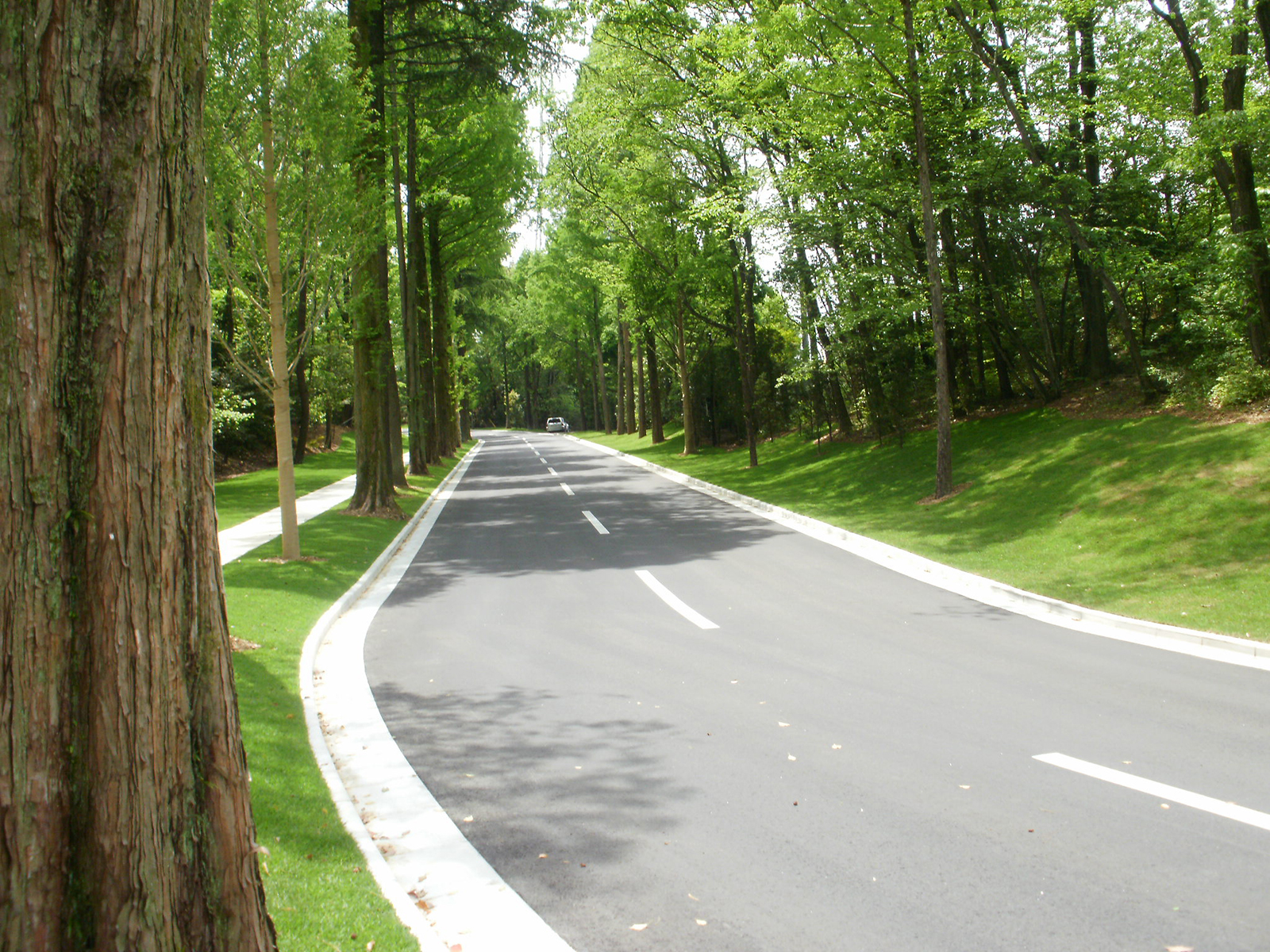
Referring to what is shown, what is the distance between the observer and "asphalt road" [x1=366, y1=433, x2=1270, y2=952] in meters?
3.97

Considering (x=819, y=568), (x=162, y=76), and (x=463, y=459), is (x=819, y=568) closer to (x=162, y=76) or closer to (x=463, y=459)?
(x=162, y=76)

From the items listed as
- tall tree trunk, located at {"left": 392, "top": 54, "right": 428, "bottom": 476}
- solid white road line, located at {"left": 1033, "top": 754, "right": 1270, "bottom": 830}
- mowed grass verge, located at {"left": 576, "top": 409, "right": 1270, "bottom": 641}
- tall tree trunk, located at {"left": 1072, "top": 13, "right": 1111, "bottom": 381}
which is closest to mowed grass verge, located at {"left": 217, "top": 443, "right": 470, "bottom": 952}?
solid white road line, located at {"left": 1033, "top": 754, "right": 1270, "bottom": 830}

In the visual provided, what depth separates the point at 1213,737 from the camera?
596 centimetres

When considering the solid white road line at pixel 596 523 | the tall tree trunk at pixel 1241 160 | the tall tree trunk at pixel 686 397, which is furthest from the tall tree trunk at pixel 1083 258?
the tall tree trunk at pixel 686 397

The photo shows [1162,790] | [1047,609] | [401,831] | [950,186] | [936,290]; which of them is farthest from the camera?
[950,186]

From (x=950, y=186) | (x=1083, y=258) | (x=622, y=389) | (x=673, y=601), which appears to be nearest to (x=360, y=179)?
(x=673, y=601)

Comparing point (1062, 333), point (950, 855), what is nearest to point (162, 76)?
point (950, 855)

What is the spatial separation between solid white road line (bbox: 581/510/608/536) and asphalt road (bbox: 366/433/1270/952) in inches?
239

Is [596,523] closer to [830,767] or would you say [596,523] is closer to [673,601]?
[673,601]

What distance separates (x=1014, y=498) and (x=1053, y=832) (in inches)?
505

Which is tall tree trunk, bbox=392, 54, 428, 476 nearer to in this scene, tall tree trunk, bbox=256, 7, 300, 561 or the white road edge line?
tall tree trunk, bbox=256, 7, 300, 561

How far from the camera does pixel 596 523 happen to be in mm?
18594

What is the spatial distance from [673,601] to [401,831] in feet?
20.7

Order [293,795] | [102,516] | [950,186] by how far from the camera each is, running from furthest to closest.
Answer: [950,186], [293,795], [102,516]
